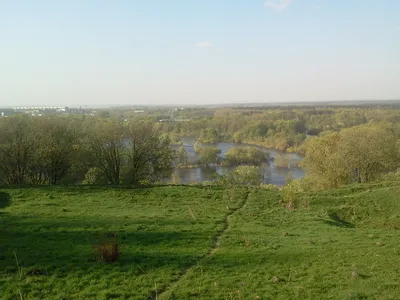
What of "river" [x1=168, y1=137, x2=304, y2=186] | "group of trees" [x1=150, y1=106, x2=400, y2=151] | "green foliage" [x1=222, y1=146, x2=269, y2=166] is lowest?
"river" [x1=168, y1=137, x2=304, y2=186]

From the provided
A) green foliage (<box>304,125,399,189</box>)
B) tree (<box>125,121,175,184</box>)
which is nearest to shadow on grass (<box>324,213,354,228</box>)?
green foliage (<box>304,125,399,189</box>)

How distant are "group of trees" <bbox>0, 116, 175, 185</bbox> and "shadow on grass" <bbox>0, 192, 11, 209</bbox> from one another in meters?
8.47

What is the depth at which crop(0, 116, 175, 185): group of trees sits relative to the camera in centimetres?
3359

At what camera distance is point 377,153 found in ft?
118

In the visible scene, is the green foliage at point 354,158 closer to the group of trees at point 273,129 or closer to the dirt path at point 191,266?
the dirt path at point 191,266

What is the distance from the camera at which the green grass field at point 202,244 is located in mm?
10820

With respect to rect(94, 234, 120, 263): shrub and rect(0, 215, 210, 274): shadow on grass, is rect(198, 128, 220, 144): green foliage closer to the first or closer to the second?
rect(0, 215, 210, 274): shadow on grass

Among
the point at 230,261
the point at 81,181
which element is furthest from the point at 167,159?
the point at 230,261

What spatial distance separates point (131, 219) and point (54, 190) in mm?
9854

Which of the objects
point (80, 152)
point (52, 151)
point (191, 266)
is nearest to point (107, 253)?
point (191, 266)

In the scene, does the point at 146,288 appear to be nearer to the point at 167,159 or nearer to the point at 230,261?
the point at 230,261

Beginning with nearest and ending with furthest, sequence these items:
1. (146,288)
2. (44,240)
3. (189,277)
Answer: (146,288)
(189,277)
(44,240)

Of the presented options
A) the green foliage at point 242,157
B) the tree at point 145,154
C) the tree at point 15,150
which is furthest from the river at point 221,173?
the tree at point 15,150

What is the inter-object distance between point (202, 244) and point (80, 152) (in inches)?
919
